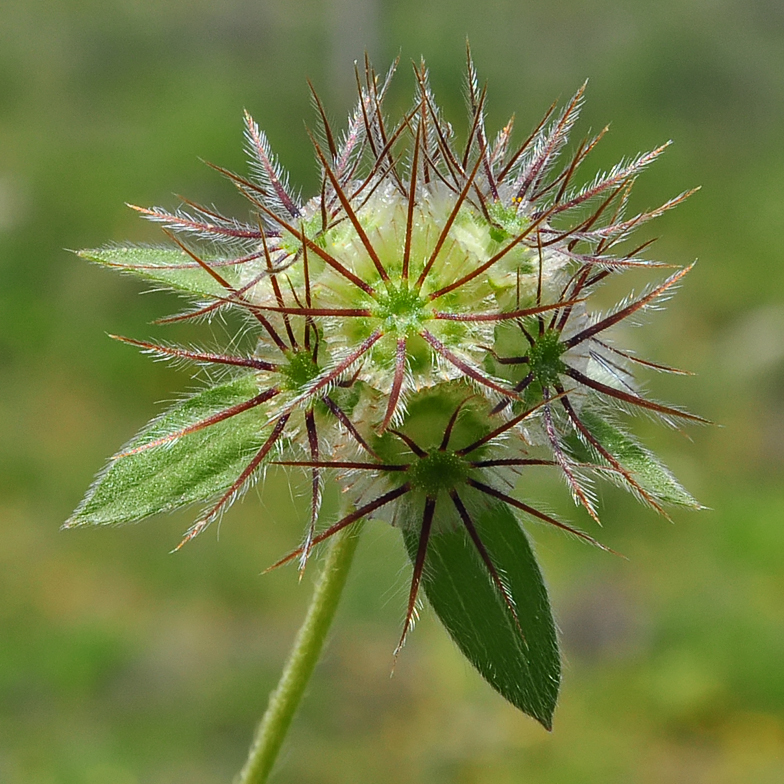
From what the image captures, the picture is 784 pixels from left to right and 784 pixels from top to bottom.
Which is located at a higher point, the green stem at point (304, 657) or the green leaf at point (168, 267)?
the green leaf at point (168, 267)

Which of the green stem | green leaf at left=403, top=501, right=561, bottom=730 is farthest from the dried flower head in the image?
the green stem

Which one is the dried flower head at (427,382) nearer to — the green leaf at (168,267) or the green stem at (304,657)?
the green leaf at (168,267)

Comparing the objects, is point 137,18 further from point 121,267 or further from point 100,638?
point 121,267

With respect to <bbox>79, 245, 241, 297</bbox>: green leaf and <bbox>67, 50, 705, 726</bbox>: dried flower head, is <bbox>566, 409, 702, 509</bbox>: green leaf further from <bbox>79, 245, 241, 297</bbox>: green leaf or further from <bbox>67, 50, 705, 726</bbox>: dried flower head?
<bbox>79, 245, 241, 297</bbox>: green leaf

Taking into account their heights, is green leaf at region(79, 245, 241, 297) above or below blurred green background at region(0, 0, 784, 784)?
below

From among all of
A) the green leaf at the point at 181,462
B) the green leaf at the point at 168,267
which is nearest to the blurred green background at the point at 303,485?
the green leaf at the point at 181,462

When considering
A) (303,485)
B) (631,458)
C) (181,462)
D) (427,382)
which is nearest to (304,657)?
(303,485)

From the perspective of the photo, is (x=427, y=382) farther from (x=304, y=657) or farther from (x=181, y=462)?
(x=304, y=657)
